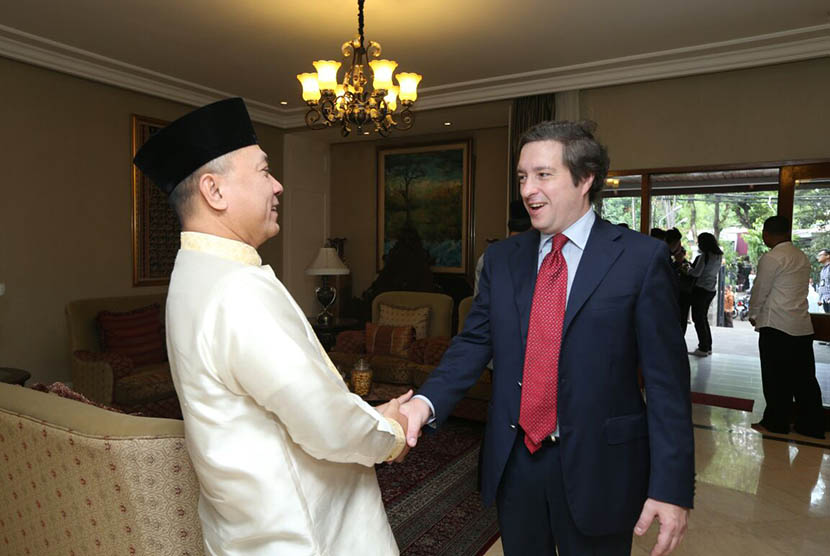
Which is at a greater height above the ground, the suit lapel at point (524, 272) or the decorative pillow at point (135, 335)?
the suit lapel at point (524, 272)

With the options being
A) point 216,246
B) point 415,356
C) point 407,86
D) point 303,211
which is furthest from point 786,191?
point 303,211

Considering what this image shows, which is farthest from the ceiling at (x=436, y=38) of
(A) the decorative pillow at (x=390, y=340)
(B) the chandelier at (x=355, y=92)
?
(A) the decorative pillow at (x=390, y=340)

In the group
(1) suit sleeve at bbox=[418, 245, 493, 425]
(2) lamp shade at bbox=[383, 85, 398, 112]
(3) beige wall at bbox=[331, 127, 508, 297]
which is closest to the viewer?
(1) suit sleeve at bbox=[418, 245, 493, 425]

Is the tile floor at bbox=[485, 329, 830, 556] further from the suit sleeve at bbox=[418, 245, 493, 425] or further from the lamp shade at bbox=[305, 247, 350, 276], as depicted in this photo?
Result: the lamp shade at bbox=[305, 247, 350, 276]

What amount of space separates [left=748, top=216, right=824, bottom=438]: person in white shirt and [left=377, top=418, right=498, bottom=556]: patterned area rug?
239 cm

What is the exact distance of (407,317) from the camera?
548 cm

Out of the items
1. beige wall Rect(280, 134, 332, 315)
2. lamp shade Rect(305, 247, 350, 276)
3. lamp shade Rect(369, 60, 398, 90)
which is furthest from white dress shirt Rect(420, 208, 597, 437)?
beige wall Rect(280, 134, 332, 315)

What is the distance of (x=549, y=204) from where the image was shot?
1417 mm

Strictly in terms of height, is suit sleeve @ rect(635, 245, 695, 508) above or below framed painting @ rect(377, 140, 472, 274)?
below

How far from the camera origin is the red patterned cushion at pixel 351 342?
5.16 metres

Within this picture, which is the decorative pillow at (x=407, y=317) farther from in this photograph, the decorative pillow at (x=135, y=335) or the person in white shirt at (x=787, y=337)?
the person in white shirt at (x=787, y=337)

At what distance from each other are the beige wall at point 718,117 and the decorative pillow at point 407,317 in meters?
2.31

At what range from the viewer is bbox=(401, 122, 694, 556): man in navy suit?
1.31 meters

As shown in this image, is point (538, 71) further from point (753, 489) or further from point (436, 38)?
point (753, 489)
